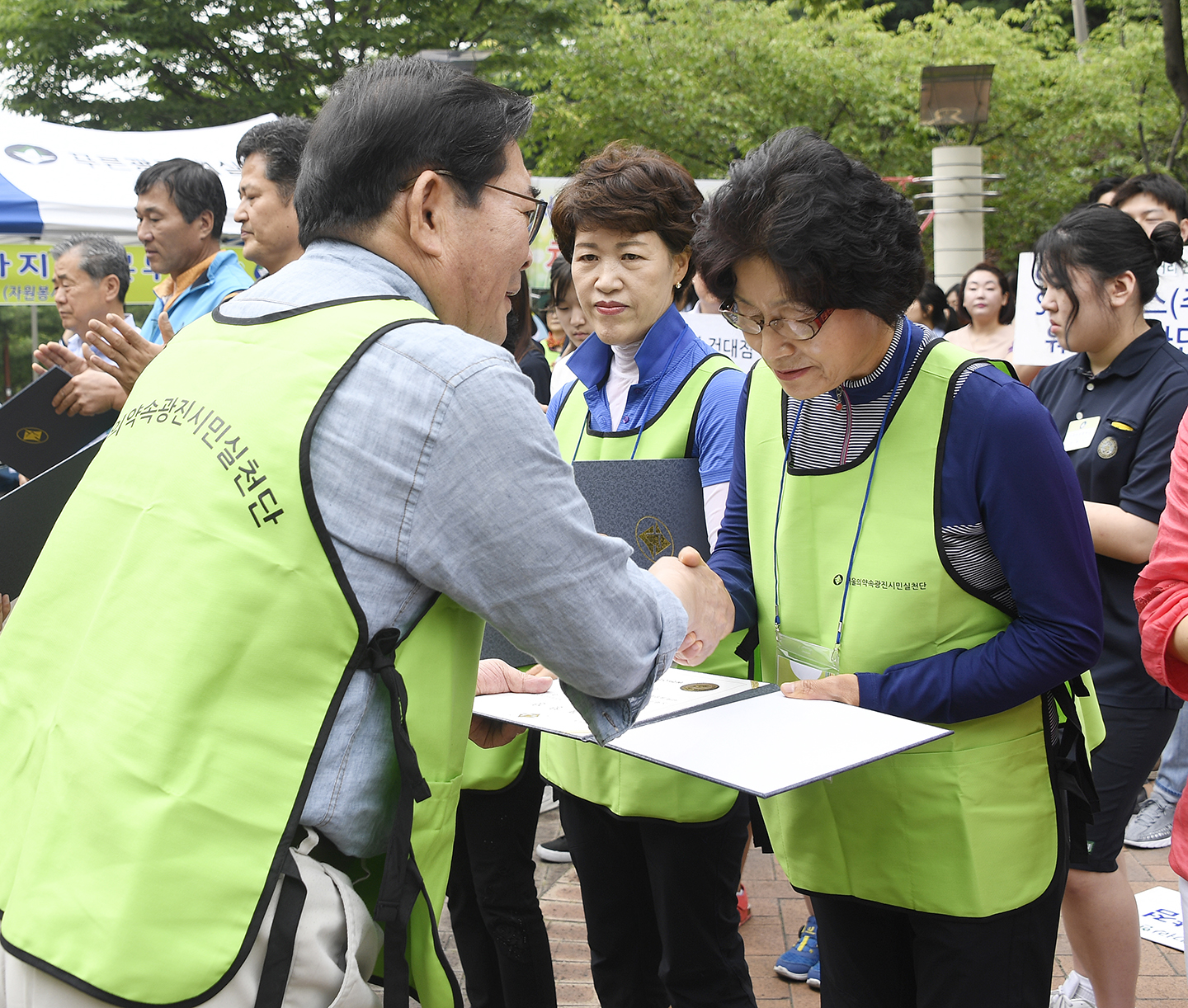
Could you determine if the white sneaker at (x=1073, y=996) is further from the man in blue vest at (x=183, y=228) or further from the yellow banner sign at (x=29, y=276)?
the yellow banner sign at (x=29, y=276)

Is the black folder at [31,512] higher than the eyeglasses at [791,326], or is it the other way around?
the eyeglasses at [791,326]

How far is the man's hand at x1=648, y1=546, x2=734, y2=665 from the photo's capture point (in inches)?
77.2

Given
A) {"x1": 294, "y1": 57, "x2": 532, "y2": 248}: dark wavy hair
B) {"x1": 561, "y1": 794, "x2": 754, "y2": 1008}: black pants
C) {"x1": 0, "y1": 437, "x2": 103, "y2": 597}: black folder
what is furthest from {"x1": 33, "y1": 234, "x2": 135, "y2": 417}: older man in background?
{"x1": 294, "y1": 57, "x2": 532, "y2": 248}: dark wavy hair

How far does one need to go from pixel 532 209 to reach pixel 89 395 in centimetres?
200

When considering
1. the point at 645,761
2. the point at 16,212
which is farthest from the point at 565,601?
the point at 16,212

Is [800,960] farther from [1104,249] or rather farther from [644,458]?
[1104,249]

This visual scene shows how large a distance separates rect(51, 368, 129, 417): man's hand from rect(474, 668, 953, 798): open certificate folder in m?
1.78

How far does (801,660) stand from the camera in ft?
6.31

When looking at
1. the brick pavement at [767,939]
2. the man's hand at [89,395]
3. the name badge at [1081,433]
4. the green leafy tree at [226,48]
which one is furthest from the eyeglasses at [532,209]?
the green leafy tree at [226,48]

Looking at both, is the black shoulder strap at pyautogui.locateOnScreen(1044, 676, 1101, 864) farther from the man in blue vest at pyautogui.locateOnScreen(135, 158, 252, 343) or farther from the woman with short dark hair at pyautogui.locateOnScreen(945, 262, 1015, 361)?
the woman with short dark hair at pyautogui.locateOnScreen(945, 262, 1015, 361)

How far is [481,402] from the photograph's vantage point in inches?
48.3

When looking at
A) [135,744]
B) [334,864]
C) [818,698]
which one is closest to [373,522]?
[135,744]

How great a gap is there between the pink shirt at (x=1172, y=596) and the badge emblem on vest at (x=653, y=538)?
913mm

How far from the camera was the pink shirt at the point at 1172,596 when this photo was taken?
1758 millimetres
